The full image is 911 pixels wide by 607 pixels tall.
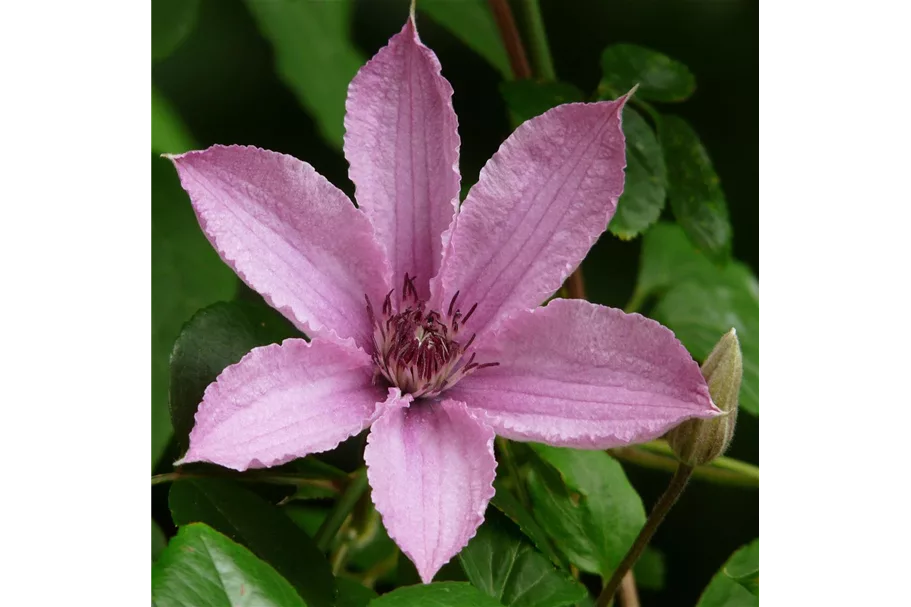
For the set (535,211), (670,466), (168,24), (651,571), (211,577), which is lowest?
(651,571)

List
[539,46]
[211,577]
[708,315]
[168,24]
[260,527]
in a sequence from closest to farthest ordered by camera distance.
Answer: [211,577]
[260,527]
[168,24]
[539,46]
[708,315]

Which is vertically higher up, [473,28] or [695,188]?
[473,28]

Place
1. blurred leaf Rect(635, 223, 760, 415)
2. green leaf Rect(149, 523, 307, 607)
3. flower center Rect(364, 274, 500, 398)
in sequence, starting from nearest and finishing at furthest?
green leaf Rect(149, 523, 307, 607), flower center Rect(364, 274, 500, 398), blurred leaf Rect(635, 223, 760, 415)

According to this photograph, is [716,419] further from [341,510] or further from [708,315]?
[708,315]

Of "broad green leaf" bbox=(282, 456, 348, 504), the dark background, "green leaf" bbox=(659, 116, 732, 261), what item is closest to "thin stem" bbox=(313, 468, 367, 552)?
"broad green leaf" bbox=(282, 456, 348, 504)

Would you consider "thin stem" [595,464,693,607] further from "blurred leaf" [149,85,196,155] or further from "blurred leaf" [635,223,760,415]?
"blurred leaf" [149,85,196,155]

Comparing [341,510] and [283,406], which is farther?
[341,510]

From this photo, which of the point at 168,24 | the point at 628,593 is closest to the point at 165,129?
the point at 168,24
